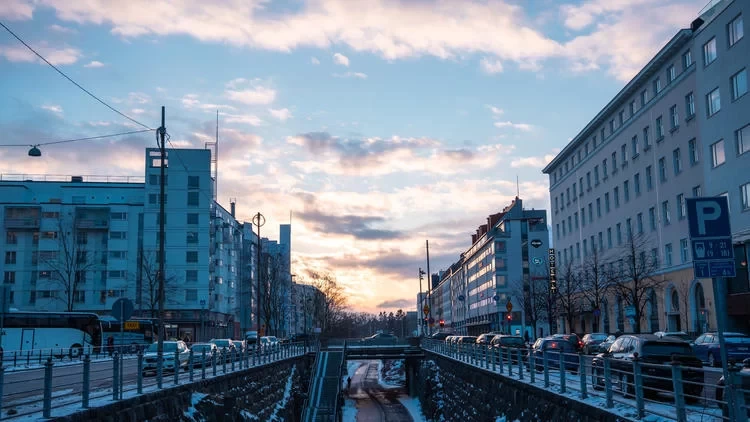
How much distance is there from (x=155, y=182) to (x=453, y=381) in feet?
187

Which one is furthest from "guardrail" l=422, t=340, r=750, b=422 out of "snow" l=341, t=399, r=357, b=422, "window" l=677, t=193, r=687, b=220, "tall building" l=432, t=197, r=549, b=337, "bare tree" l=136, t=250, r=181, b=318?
"tall building" l=432, t=197, r=549, b=337

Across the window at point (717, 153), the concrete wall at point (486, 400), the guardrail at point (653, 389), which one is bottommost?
the concrete wall at point (486, 400)

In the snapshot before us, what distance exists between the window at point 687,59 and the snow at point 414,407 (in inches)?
1216

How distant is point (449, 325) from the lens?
17750 centimetres

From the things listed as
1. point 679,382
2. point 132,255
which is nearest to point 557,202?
point 132,255

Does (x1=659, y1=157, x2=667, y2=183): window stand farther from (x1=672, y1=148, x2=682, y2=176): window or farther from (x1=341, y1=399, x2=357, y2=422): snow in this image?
(x1=341, y1=399, x2=357, y2=422): snow

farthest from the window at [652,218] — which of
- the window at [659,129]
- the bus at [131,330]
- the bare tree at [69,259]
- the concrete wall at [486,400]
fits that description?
the bare tree at [69,259]

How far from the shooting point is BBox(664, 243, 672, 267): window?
2176 inches

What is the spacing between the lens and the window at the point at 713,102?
47534mm

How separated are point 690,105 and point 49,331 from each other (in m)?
47.0

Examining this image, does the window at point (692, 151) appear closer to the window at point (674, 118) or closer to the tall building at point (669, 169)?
the tall building at point (669, 169)

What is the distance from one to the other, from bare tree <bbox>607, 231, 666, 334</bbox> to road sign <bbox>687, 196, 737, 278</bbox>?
43812 millimetres

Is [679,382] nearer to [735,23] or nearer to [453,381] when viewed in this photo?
[453,381]

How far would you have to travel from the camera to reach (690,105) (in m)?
52.0
